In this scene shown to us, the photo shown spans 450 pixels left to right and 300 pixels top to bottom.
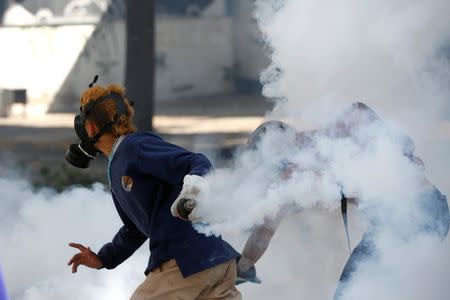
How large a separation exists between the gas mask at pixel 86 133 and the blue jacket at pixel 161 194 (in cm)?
11

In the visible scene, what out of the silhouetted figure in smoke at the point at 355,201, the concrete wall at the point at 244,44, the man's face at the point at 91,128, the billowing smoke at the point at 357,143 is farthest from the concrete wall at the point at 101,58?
the man's face at the point at 91,128

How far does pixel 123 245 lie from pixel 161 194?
1.63ft

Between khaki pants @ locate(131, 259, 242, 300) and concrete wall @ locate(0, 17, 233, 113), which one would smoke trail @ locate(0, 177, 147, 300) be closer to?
khaki pants @ locate(131, 259, 242, 300)

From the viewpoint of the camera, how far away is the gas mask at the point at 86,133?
12.7ft

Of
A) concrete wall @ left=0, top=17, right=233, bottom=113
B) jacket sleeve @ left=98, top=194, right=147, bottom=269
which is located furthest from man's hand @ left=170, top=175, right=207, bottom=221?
concrete wall @ left=0, top=17, right=233, bottom=113

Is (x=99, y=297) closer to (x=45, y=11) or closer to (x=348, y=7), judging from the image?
(x=348, y=7)

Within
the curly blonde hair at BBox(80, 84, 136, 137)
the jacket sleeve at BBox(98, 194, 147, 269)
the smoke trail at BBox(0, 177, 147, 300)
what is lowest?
the smoke trail at BBox(0, 177, 147, 300)

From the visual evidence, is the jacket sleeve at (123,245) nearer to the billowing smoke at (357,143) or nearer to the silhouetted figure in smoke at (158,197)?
the silhouetted figure in smoke at (158,197)

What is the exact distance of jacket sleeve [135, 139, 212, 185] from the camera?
369 centimetres

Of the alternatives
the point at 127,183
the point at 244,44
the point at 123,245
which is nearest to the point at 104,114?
the point at 127,183

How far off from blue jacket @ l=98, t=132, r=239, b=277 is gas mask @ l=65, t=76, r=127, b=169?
11cm

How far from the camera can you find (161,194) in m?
3.78

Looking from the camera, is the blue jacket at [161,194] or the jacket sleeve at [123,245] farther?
the jacket sleeve at [123,245]

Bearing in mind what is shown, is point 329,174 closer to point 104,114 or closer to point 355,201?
point 355,201
